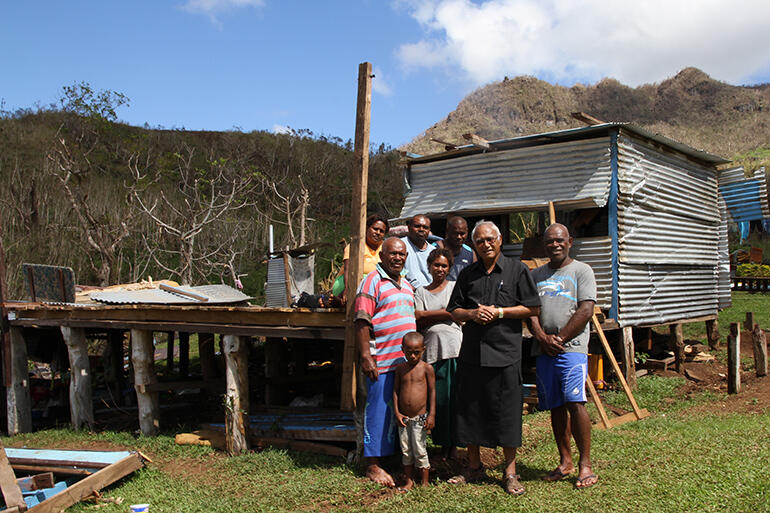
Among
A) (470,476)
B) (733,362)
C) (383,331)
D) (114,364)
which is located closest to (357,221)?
(383,331)

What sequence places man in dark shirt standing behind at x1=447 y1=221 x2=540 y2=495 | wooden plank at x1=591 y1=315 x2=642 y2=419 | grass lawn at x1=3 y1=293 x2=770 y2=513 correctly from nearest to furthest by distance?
grass lawn at x1=3 y1=293 x2=770 y2=513 → man in dark shirt standing behind at x1=447 y1=221 x2=540 y2=495 → wooden plank at x1=591 y1=315 x2=642 y2=419

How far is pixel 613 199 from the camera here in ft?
29.0

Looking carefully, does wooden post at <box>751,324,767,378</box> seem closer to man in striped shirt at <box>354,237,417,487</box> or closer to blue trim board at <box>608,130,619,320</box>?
blue trim board at <box>608,130,619,320</box>

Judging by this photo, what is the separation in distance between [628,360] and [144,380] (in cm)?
675

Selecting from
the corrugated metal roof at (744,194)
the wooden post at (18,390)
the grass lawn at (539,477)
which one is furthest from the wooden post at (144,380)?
the corrugated metal roof at (744,194)

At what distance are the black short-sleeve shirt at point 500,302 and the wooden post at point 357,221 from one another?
1.28 m

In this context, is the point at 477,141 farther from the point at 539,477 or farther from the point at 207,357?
the point at 539,477

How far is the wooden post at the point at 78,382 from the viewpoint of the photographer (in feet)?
26.6

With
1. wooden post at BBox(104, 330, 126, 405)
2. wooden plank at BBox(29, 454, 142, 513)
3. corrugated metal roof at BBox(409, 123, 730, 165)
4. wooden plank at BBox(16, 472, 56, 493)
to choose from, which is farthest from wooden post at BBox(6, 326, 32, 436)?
corrugated metal roof at BBox(409, 123, 730, 165)

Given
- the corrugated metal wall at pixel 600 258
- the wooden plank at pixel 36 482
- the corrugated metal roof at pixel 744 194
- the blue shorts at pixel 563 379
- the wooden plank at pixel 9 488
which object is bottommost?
the wooden plank at pixel 36 482

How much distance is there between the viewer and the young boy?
441cm

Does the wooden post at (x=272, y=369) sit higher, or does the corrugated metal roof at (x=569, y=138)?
the corrugated metal roof at (x=569, y=138)

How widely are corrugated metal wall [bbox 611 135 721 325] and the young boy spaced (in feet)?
18.1

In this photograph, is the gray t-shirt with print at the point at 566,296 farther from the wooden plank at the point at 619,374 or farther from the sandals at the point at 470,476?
the wooden plank at the point at 619,374
